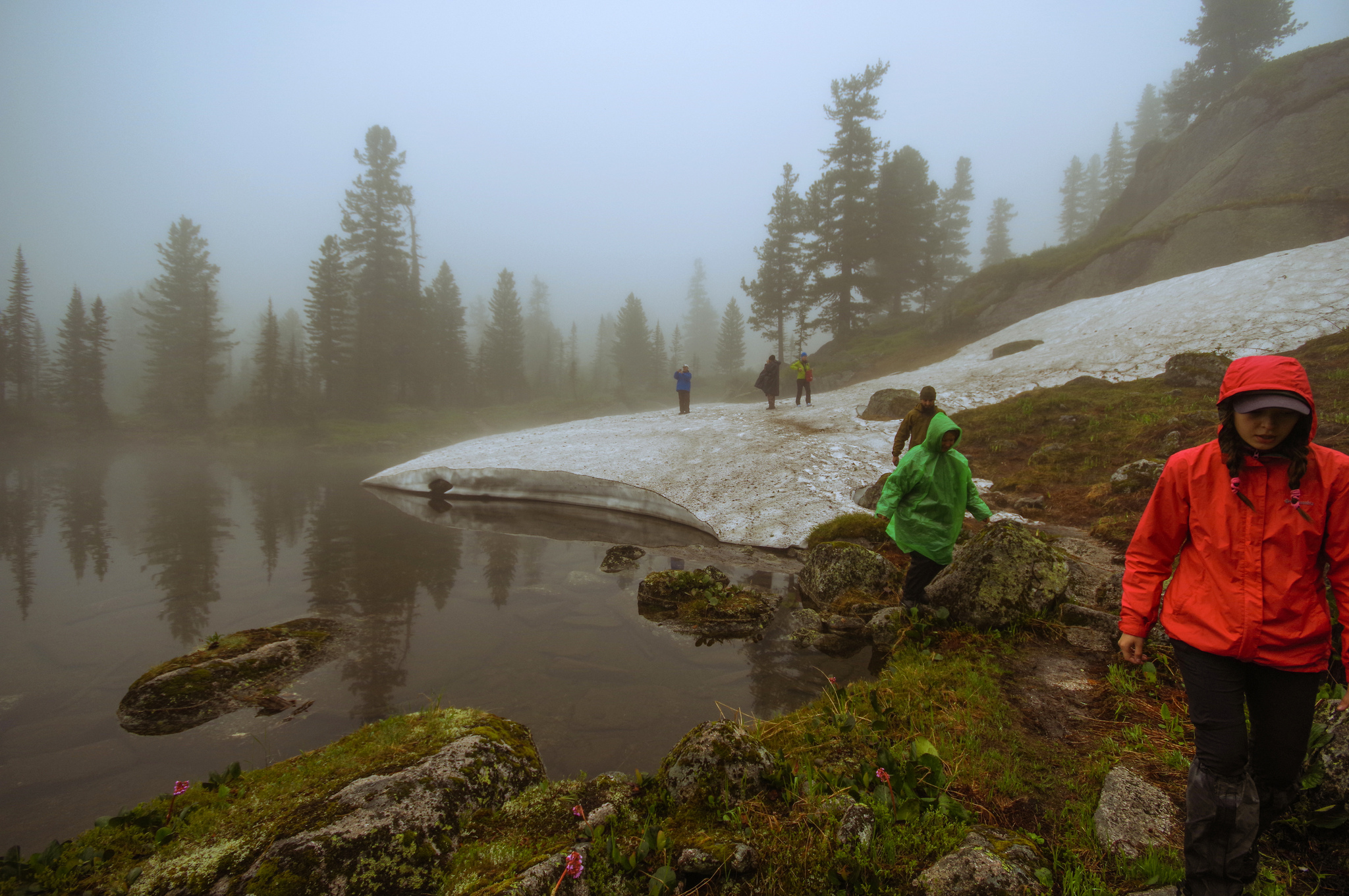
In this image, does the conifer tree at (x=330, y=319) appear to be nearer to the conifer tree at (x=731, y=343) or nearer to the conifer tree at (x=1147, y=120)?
the conifer tree at (x=731, y=343)

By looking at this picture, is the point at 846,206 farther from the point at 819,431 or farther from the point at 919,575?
the point at 919,575

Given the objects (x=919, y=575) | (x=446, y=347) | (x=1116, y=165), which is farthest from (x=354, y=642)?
(x=1116, y=165)

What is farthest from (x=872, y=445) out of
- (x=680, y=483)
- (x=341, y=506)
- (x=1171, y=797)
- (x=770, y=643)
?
(x=341, y=506)

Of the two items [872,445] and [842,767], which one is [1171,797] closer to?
[842,767]

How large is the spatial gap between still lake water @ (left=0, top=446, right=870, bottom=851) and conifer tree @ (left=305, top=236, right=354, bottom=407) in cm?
3163

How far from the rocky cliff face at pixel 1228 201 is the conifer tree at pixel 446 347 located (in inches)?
1788

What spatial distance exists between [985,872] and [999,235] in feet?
235

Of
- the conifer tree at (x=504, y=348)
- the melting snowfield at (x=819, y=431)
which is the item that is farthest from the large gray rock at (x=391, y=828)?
the conifer tree at (x=504, y=348)

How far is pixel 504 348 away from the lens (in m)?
59.9

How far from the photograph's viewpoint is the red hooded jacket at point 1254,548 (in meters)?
2.26

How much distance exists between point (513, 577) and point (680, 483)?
519 centimetres

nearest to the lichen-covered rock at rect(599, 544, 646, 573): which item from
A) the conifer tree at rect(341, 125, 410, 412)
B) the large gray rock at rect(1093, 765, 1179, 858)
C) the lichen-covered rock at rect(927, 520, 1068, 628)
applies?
the lichen-covered rock at rect(927, 520, 1068, 628)

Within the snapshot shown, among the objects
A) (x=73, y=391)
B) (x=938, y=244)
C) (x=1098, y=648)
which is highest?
(x=938, y=244)

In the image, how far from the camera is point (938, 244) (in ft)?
133
